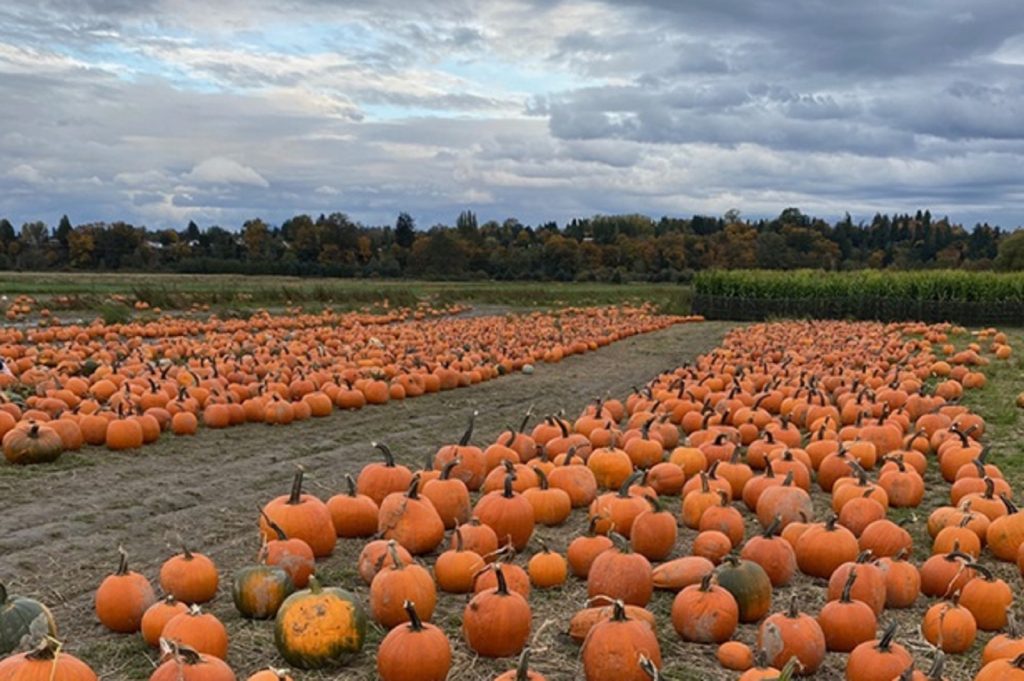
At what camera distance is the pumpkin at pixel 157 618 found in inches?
183

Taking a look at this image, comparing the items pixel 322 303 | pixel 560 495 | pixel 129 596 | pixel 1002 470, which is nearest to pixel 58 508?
pixel 129 596

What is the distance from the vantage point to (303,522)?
19.7ft

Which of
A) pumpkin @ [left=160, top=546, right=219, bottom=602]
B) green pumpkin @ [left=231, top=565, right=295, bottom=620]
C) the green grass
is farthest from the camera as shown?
the green grass

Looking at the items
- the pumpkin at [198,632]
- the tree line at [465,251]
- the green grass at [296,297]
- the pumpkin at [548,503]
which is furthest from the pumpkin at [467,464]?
the tree line at [465,251]

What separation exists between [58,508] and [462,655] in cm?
438

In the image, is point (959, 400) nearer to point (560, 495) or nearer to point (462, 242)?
point (560, 495)

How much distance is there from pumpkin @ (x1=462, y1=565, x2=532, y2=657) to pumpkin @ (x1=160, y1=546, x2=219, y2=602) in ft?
5.44

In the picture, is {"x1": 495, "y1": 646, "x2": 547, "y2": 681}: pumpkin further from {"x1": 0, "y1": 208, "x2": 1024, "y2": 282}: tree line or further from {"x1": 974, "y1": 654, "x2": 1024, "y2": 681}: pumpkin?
{"x1": 0, "y1": 208, "x2": 1024, "y2": 282}: tree line

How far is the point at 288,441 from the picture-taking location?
421 inches

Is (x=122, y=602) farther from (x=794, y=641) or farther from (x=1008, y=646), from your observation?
(x=1008, y=646)

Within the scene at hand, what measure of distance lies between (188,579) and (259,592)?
518 mm

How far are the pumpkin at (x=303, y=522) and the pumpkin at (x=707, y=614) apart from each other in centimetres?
240

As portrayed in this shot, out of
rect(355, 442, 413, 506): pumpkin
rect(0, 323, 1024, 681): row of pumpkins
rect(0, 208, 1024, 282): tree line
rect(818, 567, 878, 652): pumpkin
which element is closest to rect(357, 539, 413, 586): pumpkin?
rect(0, 323, 1024, 681): row of pumpkins

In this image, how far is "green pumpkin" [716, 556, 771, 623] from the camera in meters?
5.11
